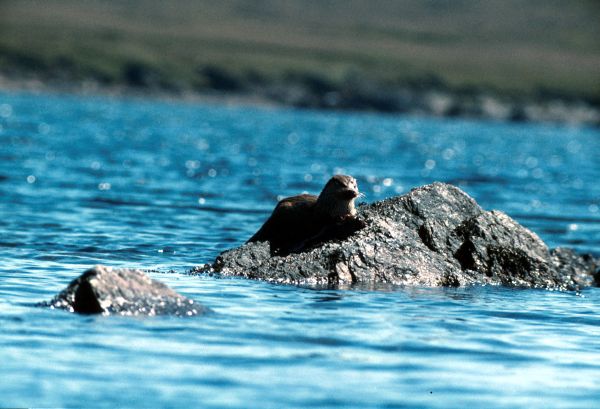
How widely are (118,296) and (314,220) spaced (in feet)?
18.1

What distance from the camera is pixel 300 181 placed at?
4266 cm

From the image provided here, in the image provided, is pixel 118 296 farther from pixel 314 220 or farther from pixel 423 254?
pixel 423 254

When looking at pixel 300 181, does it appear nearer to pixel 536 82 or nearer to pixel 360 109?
pixel 360 109

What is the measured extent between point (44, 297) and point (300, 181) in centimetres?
2821

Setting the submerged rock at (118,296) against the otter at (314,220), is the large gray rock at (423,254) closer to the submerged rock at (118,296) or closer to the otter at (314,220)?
the otter at (314,220)

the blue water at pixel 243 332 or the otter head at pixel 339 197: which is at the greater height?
the otter head at pixel 339 197

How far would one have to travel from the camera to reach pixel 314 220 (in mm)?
18312

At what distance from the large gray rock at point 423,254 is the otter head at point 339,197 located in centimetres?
27

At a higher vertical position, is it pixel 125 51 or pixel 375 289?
pixel 125 51

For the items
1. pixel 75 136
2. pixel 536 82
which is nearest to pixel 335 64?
pixel 536 82

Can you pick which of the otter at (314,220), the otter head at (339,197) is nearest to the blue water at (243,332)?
the otter at (314,220)

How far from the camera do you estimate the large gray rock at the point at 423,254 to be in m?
17.0

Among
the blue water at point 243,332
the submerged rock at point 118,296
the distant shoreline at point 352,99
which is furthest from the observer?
the distant shoreline at point 352,99

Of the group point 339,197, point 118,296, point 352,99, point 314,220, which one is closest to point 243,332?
point 118,296
